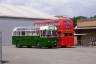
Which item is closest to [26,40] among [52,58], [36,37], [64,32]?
[36,37]

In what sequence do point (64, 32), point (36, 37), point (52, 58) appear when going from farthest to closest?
point (64, 32) → point (36, 37) → point (52, 58)

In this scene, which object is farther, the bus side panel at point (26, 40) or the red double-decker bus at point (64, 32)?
the red double-decker bus at point (64, 32)

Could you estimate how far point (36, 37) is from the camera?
105 feet

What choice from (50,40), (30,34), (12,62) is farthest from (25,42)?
(12,62)

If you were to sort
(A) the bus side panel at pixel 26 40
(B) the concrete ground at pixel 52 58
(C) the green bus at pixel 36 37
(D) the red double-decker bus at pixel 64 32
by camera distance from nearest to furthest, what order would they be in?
(B) the concrete ground at pixel 52 58, (C) the green bus at pixel 36 37, (A) the bus side panel at pixel 26 40, (D) the red double-decker bus at pixel 64 32

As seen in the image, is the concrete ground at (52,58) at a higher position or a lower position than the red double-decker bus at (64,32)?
lower

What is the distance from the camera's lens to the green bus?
31078mm

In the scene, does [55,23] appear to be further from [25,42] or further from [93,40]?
[93,40]

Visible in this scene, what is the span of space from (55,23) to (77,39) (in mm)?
11549

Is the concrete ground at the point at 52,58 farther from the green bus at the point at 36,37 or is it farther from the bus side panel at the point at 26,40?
the bus side panel at the point at 26,40

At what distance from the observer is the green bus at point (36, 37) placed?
102 feet

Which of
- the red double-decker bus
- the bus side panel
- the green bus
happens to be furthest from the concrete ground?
the red double-decker bus

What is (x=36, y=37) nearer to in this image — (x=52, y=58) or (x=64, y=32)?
(x=64, y=32)

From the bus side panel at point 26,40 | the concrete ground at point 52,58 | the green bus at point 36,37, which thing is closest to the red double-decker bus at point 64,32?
the green bus at point 36,37
